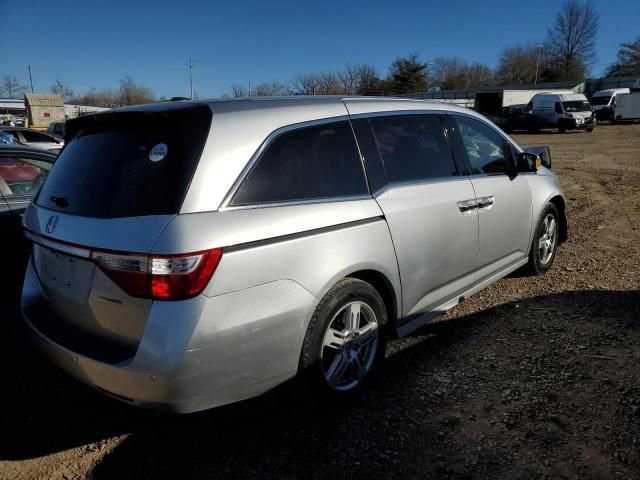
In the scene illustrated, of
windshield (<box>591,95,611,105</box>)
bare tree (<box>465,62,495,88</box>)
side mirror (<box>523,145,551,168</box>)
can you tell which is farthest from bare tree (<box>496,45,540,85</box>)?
side mirror (<box>523,145,551,168</box>)

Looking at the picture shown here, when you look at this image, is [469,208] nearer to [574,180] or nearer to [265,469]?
[265,469]

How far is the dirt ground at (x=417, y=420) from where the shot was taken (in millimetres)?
2332

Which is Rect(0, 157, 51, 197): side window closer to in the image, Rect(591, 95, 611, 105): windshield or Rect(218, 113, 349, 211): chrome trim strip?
Rect(218, 113, 349, 211): chrome trim strip

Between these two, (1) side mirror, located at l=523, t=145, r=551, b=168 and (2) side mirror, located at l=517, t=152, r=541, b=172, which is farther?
(1) side mirror, located at l=523, t=145, r=551, b=168

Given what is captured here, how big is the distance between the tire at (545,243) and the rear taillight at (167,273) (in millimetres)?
3461

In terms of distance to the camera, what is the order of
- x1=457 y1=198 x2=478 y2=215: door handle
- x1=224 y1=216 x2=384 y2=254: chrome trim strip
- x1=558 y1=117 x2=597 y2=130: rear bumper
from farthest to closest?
x1=558 y1=117 x2=597 y2=130: rear bumper
x1=457 y1=198 x2=478 y2=215: door handle
x1=224 y1=216 x2=384 y2=254: chrome trim strip

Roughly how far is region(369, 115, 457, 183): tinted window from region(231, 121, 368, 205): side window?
29 centimetres

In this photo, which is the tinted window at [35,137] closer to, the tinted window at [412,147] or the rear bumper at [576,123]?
the tinted window at [412,147]

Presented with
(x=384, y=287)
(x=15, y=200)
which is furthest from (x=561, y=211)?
(x=15, y=200)

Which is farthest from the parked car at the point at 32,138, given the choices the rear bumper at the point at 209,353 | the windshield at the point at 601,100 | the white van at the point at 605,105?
the windshield at the point at 601,100

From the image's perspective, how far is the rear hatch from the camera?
2094 millimetres

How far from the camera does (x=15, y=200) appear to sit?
13.5 ft

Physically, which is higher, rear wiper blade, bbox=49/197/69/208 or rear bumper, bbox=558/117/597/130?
rear wiper blade, bbox=49/197/69/208

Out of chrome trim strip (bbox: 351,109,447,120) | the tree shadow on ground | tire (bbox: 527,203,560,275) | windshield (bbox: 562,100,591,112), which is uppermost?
windshield (bbox: 562,100,591,112)
